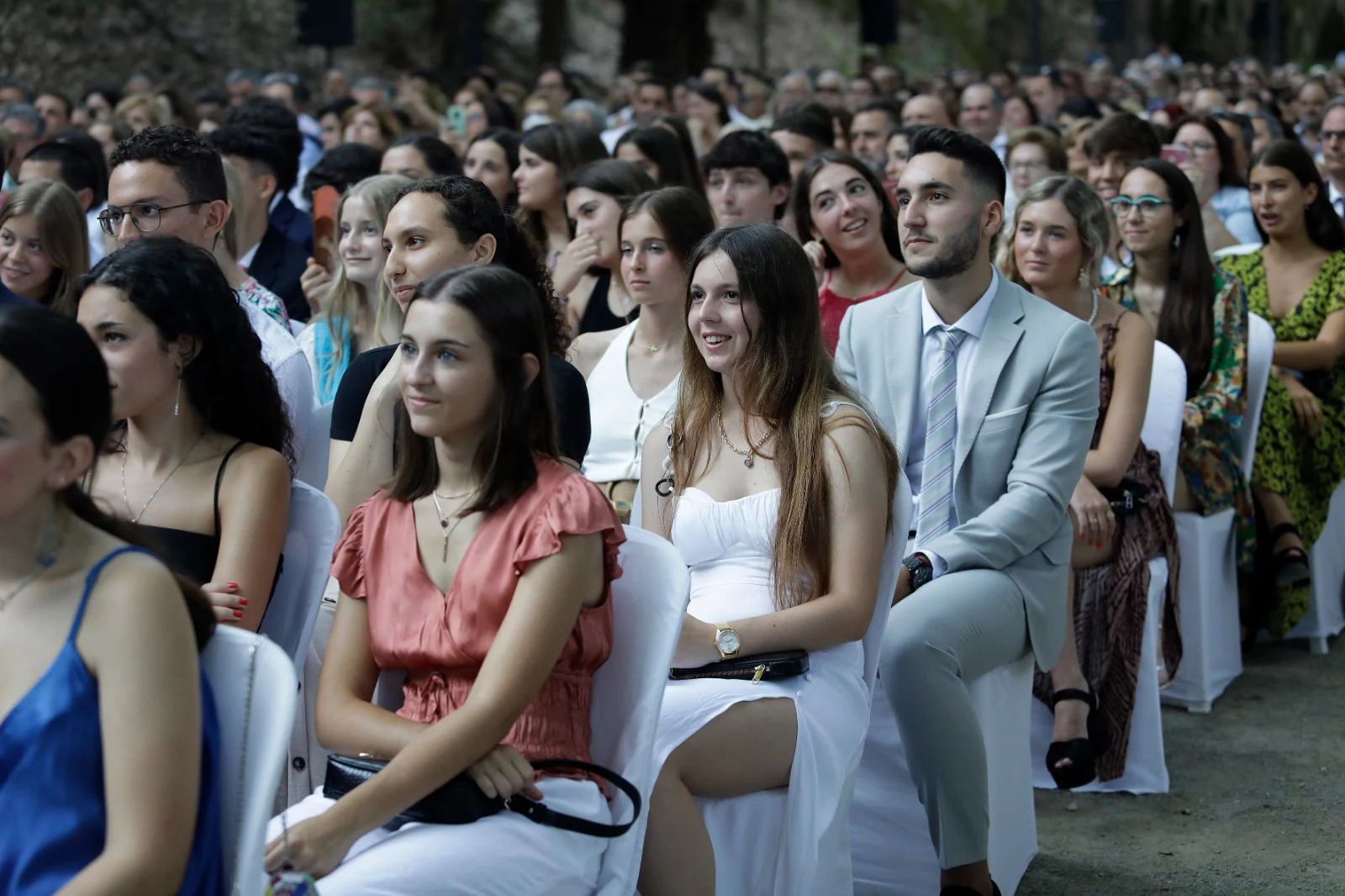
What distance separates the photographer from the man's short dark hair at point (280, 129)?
20.2 ft

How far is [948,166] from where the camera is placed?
3.53 m

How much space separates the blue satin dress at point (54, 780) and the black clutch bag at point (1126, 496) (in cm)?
277

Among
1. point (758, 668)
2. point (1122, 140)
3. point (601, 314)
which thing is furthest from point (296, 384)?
point (1122, 140)

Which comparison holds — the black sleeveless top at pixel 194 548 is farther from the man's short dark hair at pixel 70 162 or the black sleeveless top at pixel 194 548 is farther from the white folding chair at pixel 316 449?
the man's short dark hair at pixel 70 162

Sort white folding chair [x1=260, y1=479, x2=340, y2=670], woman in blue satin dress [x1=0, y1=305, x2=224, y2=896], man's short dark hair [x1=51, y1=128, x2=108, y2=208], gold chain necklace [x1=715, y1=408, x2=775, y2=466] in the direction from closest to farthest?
1. woman in blue satin dress [x1=0, y1=305, x2=224, y2=896]
2. white folding chair [x1=260, y1=479, x2=340, y2=670]
3. gold chain necklace [x1=715, y1=408, x2=775, y2=466]
4. man's short dark hair [x1=51, y1=128, x2=108, y2=208]

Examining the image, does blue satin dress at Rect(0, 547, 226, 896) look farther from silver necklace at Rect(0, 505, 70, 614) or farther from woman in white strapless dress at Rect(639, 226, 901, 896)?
woman in white strapless dress at Rect(639, 226, 901, 896)

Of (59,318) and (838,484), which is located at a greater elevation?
(59,318)

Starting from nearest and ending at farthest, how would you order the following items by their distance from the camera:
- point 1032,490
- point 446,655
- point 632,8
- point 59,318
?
point 59,318 → point 446,655 → point 1032,490 → point 632,8

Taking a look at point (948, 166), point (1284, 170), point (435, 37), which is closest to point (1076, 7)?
point (435, 37)

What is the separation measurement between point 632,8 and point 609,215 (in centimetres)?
1534

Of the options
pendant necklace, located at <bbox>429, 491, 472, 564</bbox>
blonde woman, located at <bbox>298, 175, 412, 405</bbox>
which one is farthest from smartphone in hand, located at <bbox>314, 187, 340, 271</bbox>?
pendant necklace, located at <bbox>429, 491, 472, 564</bbox>

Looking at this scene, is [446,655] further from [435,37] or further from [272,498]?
[435,37]

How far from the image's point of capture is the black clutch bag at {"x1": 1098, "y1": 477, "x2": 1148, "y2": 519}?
156 inches

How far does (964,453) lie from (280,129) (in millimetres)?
4268
